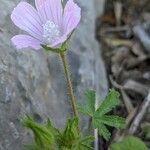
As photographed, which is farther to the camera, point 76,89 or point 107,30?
point 107,30

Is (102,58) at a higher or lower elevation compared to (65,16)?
lower

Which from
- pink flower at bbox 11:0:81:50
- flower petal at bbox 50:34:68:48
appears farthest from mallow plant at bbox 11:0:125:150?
flower petal at bbox 50:34:68:48

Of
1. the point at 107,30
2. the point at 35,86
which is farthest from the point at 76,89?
the point at 107,30

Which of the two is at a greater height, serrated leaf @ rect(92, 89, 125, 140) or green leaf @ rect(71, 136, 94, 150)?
serrated leaf @ rect(92, 89, 125, 140)

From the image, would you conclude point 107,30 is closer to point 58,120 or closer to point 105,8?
point 105,8

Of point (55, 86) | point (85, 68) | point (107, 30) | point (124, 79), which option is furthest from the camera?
point (107, 30)

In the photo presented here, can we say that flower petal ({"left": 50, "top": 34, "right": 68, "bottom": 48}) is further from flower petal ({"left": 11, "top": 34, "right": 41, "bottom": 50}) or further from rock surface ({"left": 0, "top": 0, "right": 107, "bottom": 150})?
rock surface ({"left": 0, "top": 0, "right": 107, "bottom": 150})
